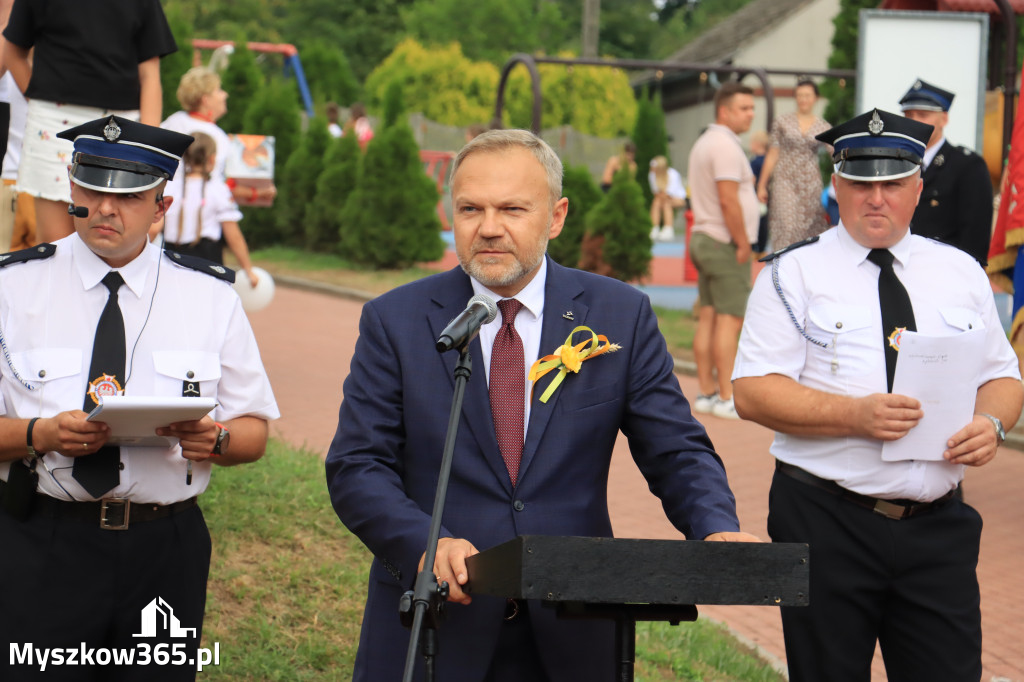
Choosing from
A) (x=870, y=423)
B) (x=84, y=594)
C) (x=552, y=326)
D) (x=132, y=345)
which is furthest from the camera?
(x=870, y=423)

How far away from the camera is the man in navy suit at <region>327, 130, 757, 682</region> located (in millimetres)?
3170

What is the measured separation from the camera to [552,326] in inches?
133

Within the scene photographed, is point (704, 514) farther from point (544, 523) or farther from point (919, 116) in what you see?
point (919, 116)

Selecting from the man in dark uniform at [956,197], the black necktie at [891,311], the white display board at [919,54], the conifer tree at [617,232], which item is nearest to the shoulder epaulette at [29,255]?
the black necktie at [891,311]

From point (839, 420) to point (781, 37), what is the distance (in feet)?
146

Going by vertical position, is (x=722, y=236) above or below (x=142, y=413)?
below

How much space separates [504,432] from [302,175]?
18758 mm

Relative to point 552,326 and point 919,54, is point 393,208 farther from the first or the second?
point 552,326

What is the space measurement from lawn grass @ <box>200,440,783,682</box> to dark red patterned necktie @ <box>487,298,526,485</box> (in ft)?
7.76

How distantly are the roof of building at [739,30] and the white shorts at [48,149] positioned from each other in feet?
135

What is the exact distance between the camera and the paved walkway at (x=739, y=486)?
6211mm

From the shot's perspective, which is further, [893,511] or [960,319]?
[960,319]

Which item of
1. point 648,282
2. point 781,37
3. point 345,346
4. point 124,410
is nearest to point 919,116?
point 124,410

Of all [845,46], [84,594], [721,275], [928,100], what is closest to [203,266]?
[84,594]
